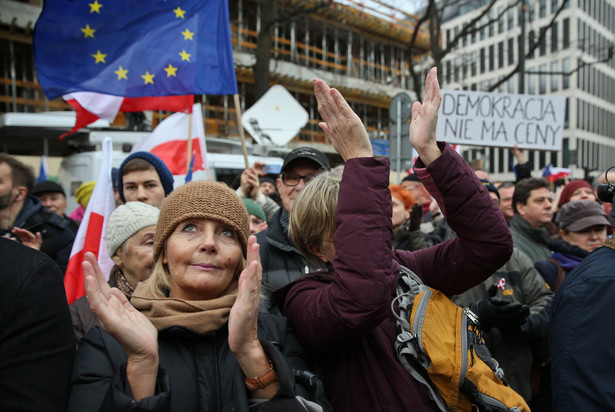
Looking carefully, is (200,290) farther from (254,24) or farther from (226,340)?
(254,24)

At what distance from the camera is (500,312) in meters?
2.37

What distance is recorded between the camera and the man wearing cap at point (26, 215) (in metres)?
3.21

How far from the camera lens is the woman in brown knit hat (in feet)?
4.24

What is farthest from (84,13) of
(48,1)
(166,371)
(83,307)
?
(166,371)

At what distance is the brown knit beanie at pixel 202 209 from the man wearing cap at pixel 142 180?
146 centimetres

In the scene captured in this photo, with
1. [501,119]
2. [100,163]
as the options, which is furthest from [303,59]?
[501,119]

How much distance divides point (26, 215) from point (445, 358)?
317cm

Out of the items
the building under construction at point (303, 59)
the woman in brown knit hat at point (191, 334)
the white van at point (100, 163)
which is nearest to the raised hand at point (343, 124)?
the woman in brown knit hat at point (191, 334)

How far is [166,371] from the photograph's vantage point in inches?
53.2

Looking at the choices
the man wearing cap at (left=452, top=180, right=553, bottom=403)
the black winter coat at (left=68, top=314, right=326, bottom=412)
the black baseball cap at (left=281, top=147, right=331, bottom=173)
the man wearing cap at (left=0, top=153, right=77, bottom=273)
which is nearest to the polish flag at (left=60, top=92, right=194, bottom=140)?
the man wearing cap at (left=0, top=153, right=77, bottom=273)

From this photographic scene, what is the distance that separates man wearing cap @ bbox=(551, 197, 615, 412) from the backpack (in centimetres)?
18

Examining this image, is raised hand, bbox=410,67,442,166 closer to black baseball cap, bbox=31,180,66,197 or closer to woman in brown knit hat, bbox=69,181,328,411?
woman in brown knit hat, bbox=69,181,328,411

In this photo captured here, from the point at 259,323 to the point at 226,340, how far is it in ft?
0.41

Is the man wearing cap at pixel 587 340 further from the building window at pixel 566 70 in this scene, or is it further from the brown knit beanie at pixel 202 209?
the building window at pixel 566 70
